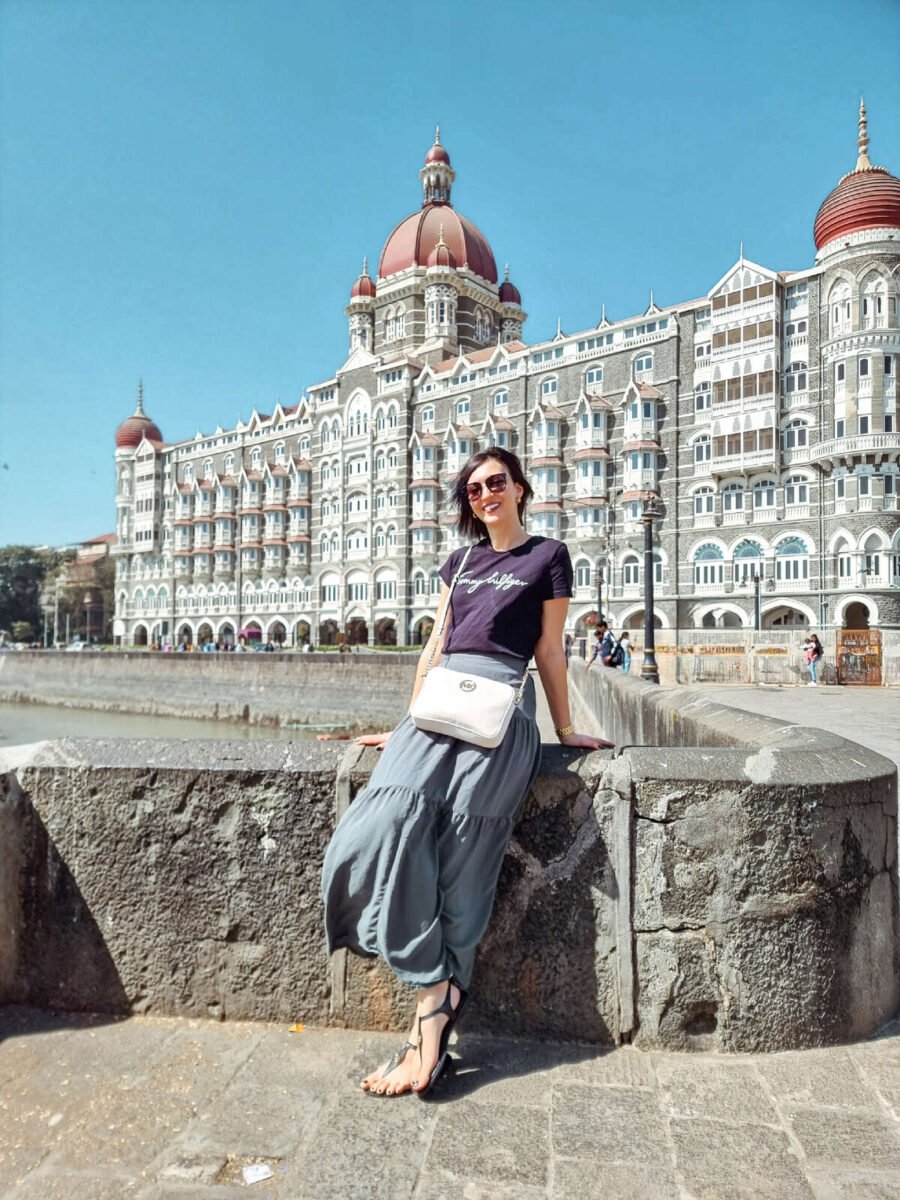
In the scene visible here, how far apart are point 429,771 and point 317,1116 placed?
96 centimetres

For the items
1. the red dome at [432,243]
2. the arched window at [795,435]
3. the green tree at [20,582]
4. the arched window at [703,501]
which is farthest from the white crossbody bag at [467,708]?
the green tree at [20,582]

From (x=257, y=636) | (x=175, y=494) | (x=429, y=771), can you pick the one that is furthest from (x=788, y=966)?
(x=175, y=494)

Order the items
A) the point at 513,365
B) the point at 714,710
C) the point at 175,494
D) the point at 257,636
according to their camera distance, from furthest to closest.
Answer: the point at 175,494
the point at 257,636
the point at 513,365
the point at 714,710

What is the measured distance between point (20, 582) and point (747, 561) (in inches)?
2976

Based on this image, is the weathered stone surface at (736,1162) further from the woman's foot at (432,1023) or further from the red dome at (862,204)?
the red dome at (862,204)

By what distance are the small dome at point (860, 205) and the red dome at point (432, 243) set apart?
25698 millimetres

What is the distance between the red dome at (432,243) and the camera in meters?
55.2

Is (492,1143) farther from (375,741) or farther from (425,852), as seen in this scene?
(375,741)

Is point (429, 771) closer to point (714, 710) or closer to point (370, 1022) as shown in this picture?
point (370, 1022)

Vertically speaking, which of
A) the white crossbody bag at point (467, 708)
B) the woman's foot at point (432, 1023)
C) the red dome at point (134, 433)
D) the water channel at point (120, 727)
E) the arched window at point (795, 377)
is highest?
the red dome at point (134, 433)

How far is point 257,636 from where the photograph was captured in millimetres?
57781

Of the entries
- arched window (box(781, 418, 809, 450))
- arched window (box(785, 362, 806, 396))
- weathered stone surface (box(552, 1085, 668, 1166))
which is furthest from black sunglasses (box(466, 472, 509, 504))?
arched window (box(785, 362, 806, 396))

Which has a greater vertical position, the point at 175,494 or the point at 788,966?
the point at 175,494

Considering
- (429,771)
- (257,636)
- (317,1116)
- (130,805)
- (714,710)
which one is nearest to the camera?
(317,1116)
